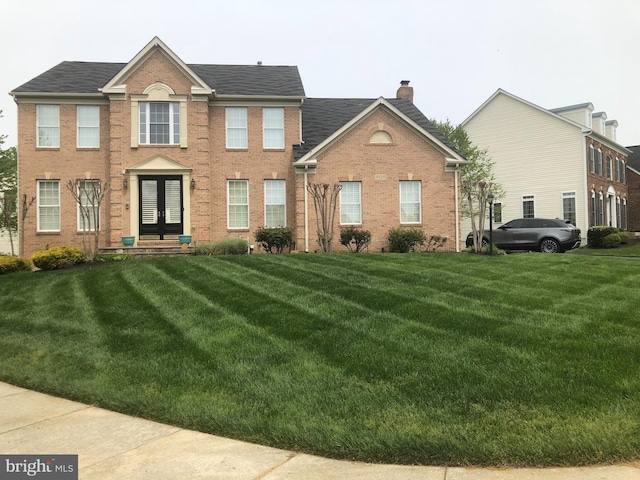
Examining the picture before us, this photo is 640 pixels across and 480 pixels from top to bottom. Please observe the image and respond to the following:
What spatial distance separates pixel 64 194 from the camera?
2038 centimetres

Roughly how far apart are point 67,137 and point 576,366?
2103 centimetres

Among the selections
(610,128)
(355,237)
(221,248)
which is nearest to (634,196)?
(610,128)

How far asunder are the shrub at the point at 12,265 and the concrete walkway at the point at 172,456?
11.2 m

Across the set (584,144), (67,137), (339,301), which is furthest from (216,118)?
(584,144)

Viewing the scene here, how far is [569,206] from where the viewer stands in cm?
2933

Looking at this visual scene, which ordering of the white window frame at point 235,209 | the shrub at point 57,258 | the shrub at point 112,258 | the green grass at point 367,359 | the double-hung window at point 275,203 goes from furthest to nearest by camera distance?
the double-hung window at point 275,203
the white window frame at point 235,209
the shrub at point 112,258
the shrub at point 57,258
the green grass at point 367,359

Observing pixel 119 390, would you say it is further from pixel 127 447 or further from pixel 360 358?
pixel 360 358

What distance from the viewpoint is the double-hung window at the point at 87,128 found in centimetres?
2056

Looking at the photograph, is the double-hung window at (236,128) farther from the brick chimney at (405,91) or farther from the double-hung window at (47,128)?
the brick chimney at (405,91)

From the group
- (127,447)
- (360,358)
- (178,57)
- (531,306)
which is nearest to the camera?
(127,447)

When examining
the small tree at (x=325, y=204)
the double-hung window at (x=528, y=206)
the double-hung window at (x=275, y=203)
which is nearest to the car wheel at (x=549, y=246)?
the small tree at (x=325, y=204)

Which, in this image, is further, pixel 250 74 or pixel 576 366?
pixel 250 74

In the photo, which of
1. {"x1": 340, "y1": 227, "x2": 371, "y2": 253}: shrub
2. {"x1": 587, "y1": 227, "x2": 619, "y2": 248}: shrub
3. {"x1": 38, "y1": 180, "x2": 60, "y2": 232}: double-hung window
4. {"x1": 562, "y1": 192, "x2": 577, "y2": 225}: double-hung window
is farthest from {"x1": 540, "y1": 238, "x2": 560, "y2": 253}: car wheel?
{"x1": 38, "y1": 180, "x2": 60, "y2": 232}: double-hung window

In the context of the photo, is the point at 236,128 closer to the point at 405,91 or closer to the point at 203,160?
the point at 203,160
